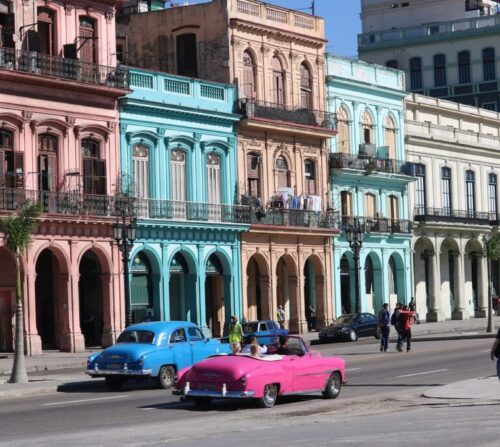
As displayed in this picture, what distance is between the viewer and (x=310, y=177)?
205ft

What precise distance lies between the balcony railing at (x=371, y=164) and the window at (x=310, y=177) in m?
1.49

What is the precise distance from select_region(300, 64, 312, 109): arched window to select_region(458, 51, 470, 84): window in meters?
29.7

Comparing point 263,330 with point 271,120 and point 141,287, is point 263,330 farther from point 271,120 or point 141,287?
point 271,120

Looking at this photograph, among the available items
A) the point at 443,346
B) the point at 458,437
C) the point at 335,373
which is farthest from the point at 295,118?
the point at 458,437

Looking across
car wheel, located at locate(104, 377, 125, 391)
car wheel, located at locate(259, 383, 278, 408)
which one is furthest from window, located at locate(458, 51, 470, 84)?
car wheel, located at locate(259, 383, 278, 408)

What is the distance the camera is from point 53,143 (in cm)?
4800

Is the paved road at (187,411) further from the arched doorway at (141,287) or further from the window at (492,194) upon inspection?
the window at (492,194)

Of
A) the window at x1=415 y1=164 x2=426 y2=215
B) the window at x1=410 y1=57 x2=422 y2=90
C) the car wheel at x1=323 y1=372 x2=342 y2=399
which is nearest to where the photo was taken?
the car wheel at x1=323 y1=372 x2=342 y2=399

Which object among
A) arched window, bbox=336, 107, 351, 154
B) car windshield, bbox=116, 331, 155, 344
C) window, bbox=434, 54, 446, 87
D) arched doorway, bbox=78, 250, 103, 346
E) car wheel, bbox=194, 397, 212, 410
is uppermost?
window, bbox=434, 54, 446, 87

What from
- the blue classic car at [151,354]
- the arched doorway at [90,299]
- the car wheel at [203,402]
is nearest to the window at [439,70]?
the arched doorway at [90,299]

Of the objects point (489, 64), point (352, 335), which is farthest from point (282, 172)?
point (489, 64)

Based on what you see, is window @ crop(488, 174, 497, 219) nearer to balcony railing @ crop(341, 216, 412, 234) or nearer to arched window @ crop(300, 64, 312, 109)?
balcony railing @ crop(341, 216, 412, 234)

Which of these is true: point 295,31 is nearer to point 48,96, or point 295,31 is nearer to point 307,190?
point 307,190

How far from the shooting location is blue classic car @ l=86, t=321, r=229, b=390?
29734mm
